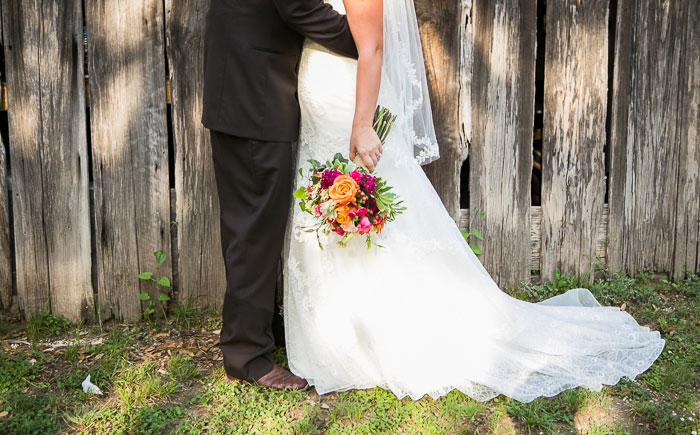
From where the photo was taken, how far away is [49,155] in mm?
3477

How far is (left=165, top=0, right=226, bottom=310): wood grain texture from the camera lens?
3.45 metres

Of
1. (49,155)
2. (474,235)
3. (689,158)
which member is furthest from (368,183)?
(689,158)

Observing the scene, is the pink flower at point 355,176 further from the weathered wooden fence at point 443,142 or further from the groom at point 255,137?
the weathered wooden fence at point 443,142

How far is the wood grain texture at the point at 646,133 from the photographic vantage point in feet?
12.7

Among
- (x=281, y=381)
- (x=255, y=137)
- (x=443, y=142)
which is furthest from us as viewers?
(x=443, y=142)

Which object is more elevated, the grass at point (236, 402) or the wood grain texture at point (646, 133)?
the wood grain texture at point (646, 133)

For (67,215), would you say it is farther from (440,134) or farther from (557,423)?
(557,423)

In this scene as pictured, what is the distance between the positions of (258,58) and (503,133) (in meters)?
1.72

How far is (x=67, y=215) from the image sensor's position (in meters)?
3.54

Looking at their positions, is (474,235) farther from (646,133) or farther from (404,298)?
(646,133)

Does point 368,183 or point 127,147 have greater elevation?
point 127,147

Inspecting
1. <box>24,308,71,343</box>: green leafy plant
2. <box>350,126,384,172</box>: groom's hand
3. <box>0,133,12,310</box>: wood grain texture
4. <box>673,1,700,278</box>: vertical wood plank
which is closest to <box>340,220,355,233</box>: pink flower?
<box>350,126,384,172</box>: groom's hand

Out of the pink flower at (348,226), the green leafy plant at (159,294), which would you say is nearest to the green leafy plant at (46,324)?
the green leafy plant at (159,294)

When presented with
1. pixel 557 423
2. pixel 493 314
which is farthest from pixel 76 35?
pixel 557 423
